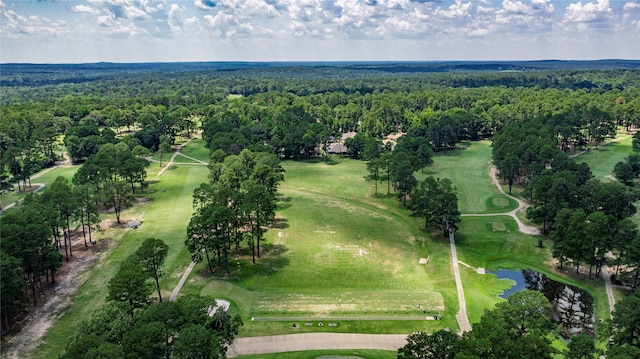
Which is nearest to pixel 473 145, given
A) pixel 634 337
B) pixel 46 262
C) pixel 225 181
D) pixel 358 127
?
pixel 358 127

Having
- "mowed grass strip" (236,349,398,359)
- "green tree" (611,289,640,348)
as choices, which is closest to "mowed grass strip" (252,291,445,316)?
"mowed grass strip" (236,349,398,359)

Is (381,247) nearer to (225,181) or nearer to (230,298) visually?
(230,298)

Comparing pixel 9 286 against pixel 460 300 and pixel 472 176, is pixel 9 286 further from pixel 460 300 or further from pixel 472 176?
pixel 472 176

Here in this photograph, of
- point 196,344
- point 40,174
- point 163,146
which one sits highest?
point 163,146

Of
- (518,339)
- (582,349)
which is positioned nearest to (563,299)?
(582,349)

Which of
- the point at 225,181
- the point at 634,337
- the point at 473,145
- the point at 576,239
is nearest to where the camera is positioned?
the point at 634,337

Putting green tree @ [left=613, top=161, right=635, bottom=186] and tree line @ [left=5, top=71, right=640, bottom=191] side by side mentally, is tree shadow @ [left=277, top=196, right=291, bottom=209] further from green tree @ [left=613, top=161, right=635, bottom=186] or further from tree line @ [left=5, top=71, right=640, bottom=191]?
green tree @ [left=613, top=161, right=635, bottom=186]
